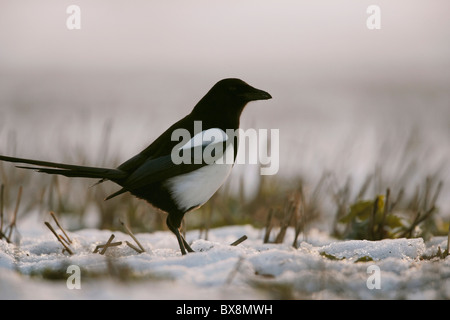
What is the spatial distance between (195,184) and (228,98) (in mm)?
579

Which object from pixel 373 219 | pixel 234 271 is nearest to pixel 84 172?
pixel 234 271

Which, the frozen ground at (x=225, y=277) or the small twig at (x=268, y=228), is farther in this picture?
the small twig at (x=268, y=228)

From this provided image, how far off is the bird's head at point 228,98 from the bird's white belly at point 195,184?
14.9 inches

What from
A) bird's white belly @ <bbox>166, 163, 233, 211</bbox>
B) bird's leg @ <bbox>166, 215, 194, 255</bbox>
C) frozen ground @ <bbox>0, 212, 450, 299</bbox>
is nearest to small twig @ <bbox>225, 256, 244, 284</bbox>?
frozen ground @ <bbox>0, 212, 450, 299</bbox>

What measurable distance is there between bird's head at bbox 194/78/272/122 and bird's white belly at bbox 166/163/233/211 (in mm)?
379

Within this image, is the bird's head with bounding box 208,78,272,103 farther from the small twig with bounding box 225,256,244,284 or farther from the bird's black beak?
the small twig with bounding box 225,256,244,284

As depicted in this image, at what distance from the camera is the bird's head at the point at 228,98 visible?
389cm

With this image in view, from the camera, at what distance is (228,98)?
392 cm

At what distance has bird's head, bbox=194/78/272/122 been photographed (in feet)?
12.8

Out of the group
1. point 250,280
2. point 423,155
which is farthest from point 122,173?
point 423,155

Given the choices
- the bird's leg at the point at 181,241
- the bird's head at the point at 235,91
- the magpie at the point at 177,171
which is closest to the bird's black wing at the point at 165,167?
the magpie at the point at 177,171

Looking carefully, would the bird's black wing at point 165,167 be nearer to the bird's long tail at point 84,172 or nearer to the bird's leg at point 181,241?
the bird's long tail at point 84,172

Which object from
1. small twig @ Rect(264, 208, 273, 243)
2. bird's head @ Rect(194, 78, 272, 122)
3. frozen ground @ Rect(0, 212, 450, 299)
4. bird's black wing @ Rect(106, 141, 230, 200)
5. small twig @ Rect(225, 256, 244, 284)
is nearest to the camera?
frozen ground @ Rect(0, 212, 450, 299)
